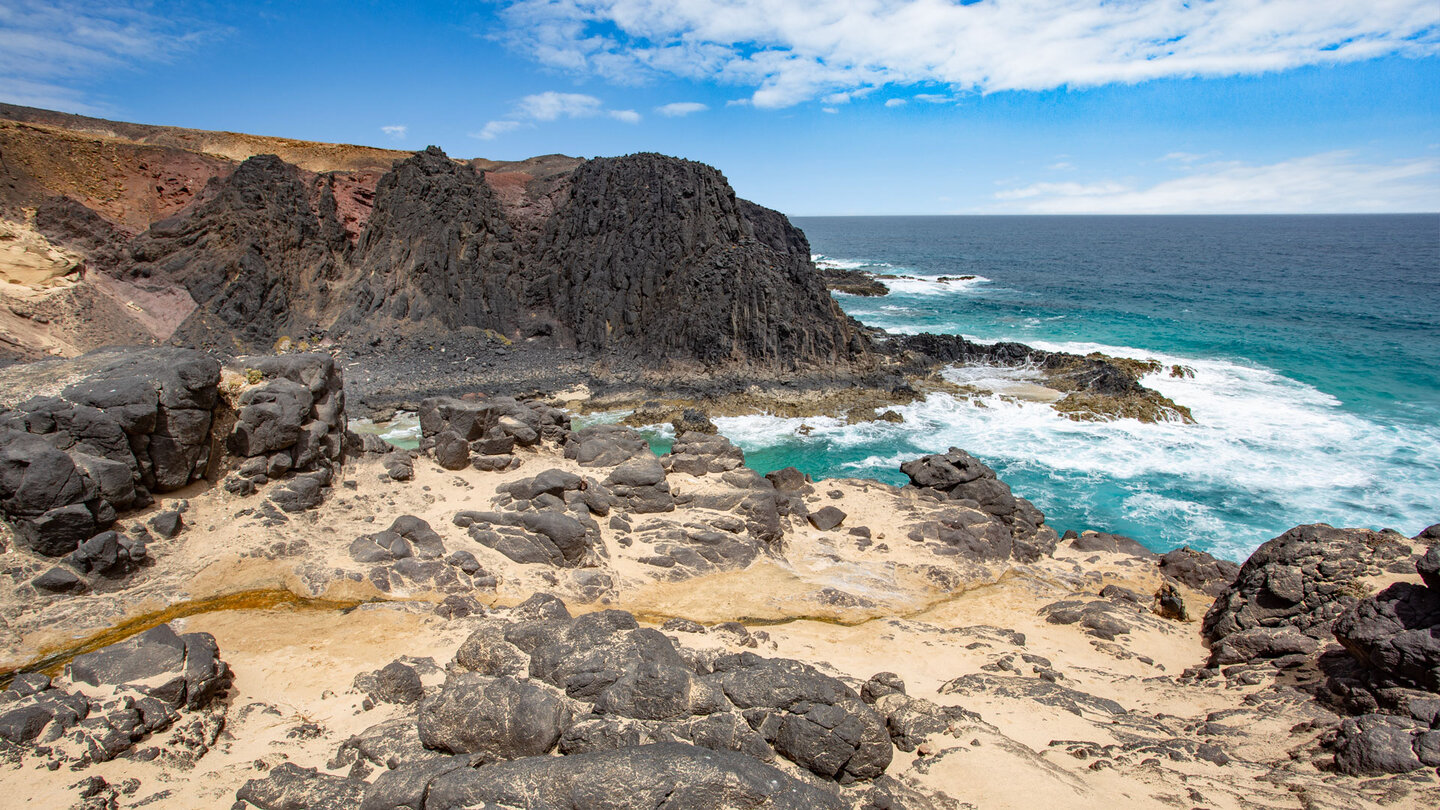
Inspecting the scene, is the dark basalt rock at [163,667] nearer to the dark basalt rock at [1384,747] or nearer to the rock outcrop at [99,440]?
the rock outcrop at [99,440]

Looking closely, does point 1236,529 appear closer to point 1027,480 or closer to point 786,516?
point 1027,480

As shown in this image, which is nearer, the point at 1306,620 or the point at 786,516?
the point at 1306,620

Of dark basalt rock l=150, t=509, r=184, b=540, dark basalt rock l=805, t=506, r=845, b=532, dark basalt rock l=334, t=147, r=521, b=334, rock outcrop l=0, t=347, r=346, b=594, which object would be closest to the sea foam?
dark basalt rock l=805, t=506, r=845, b=532

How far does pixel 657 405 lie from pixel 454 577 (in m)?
18.3

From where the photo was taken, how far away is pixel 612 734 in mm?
6391

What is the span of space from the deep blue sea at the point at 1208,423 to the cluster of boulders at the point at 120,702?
60.8 ft

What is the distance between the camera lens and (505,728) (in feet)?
21.3

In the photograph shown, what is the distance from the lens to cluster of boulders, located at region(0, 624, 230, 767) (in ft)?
21.3

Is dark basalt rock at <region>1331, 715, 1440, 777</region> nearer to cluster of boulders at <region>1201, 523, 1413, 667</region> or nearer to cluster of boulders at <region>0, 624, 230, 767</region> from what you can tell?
cluster of boulders at <region>1201, 523, 1413, 667</region>

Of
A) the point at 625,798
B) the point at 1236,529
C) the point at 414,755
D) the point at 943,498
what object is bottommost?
the point at 1236,529

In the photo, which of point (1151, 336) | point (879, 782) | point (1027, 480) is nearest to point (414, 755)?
point (879, 782)

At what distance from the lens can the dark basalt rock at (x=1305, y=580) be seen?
35.5ft

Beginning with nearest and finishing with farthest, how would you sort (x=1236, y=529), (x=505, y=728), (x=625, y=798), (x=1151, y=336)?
(x=625, y=798), (x=505, y=728), (x=1236, y=529), (x=1151, y=336)

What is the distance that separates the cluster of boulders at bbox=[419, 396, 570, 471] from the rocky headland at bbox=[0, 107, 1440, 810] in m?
0.08
